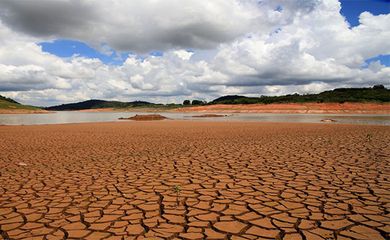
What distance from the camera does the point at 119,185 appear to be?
5699 mm

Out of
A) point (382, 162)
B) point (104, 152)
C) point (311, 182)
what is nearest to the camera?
point (311, 182)

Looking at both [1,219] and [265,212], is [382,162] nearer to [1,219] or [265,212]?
[265,212]

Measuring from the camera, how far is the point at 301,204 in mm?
4363

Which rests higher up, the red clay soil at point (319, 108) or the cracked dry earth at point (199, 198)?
the red clay soil at point (319, 108)

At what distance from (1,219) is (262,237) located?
12.0ft

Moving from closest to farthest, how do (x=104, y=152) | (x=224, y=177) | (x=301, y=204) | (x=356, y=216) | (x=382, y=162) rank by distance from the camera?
(x=356, y=216)
(x=301, y=204)
(x=224, y=177)
(x=382, y=162)
(x=104, y=152)

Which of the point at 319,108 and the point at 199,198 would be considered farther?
the point at 319,108

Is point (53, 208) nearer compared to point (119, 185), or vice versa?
point (53, 208)

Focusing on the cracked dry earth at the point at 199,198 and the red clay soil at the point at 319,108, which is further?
the red clay soil at the point at 319,108

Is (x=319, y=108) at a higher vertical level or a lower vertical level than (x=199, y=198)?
higher

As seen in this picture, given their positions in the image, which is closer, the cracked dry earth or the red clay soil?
the cracked dry earth

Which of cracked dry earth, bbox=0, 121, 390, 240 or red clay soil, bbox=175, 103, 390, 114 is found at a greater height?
red clay soil, bbox=175, 103, 390, 114

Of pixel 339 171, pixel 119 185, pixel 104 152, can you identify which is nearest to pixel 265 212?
pixel 119 185

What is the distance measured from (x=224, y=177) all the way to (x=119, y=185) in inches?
88.5
